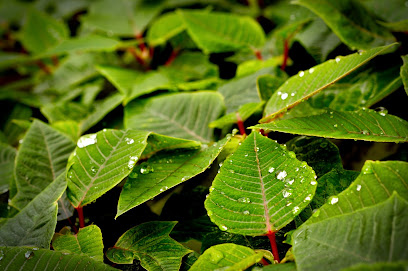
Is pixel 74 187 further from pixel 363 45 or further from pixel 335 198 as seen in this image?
pixel 363 45

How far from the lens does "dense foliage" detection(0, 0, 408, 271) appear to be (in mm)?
513

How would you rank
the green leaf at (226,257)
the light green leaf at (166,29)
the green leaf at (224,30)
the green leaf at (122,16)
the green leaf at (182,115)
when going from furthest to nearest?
1. the green leaf at (122,16)
2. the light green leaf at (166,29)
3. the green leaf at (224,30)
4. the green leaf at (182,115)
5. the green leaf at (226,257)

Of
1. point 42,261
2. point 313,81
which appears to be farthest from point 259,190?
point 42,261

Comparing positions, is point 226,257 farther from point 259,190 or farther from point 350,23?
point 350,23

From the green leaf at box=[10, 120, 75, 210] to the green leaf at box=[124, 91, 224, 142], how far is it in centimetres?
19

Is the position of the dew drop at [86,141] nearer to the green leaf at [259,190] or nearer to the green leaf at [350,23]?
the green leaf at [259,190]

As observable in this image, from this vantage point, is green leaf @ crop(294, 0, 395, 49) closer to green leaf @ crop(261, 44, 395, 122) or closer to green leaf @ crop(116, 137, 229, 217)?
green leaf @ crop(261, 44, 395, 122)

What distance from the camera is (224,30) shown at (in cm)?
110

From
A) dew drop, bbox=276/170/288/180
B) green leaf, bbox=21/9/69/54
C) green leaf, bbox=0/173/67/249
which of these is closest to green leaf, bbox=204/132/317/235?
dew drop, bbox=276/170/288/180

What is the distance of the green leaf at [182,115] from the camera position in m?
0.84

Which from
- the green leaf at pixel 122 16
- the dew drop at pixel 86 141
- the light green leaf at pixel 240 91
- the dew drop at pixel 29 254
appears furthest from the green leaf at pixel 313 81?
the green leaf at pixel 122 16

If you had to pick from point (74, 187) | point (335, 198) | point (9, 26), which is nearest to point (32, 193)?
point (74, 187)

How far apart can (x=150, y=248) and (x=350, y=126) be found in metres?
0.46

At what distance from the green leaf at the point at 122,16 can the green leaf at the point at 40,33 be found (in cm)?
16
